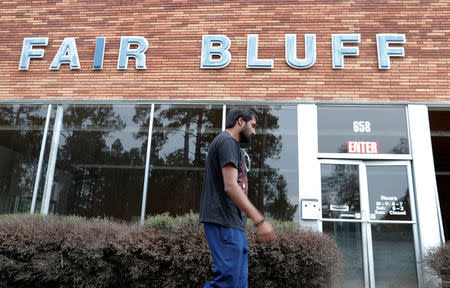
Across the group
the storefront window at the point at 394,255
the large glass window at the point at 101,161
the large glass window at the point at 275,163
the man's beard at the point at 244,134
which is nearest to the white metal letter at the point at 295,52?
the large glass window at the point at 275,163

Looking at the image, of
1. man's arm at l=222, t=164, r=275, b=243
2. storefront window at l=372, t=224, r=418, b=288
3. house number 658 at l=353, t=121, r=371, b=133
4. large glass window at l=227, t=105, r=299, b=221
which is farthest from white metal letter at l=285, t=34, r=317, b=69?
man's arm at l=222, t=164, r=275, b=243

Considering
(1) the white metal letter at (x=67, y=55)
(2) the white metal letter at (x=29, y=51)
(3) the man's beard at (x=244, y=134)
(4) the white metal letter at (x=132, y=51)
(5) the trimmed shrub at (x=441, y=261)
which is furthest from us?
(2) the white metal letter at (x=29, y=51)

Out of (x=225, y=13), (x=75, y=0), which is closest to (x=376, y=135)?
(x=225, y=13)

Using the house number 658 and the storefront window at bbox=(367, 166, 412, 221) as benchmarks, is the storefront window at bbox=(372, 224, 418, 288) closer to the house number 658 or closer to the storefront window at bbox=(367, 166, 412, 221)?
the storefront window at bbox=(367, 166, 412, 221)

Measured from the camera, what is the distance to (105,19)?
8.21 meters

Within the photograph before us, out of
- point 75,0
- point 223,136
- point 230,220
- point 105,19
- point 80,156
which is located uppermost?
point 75,0

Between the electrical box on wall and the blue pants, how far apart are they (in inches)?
164

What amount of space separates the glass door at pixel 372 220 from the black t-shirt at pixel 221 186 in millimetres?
4089

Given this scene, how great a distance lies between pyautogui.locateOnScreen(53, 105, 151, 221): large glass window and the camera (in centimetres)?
719

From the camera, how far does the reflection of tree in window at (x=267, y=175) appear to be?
270 inches

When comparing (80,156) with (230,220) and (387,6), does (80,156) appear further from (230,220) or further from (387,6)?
(387,6)

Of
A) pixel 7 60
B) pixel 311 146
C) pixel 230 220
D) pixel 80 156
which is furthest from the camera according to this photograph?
pixel 7 60

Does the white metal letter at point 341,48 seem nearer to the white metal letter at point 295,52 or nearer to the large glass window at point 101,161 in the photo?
the white metal letter at point 295,52

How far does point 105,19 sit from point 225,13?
261 centimetres
